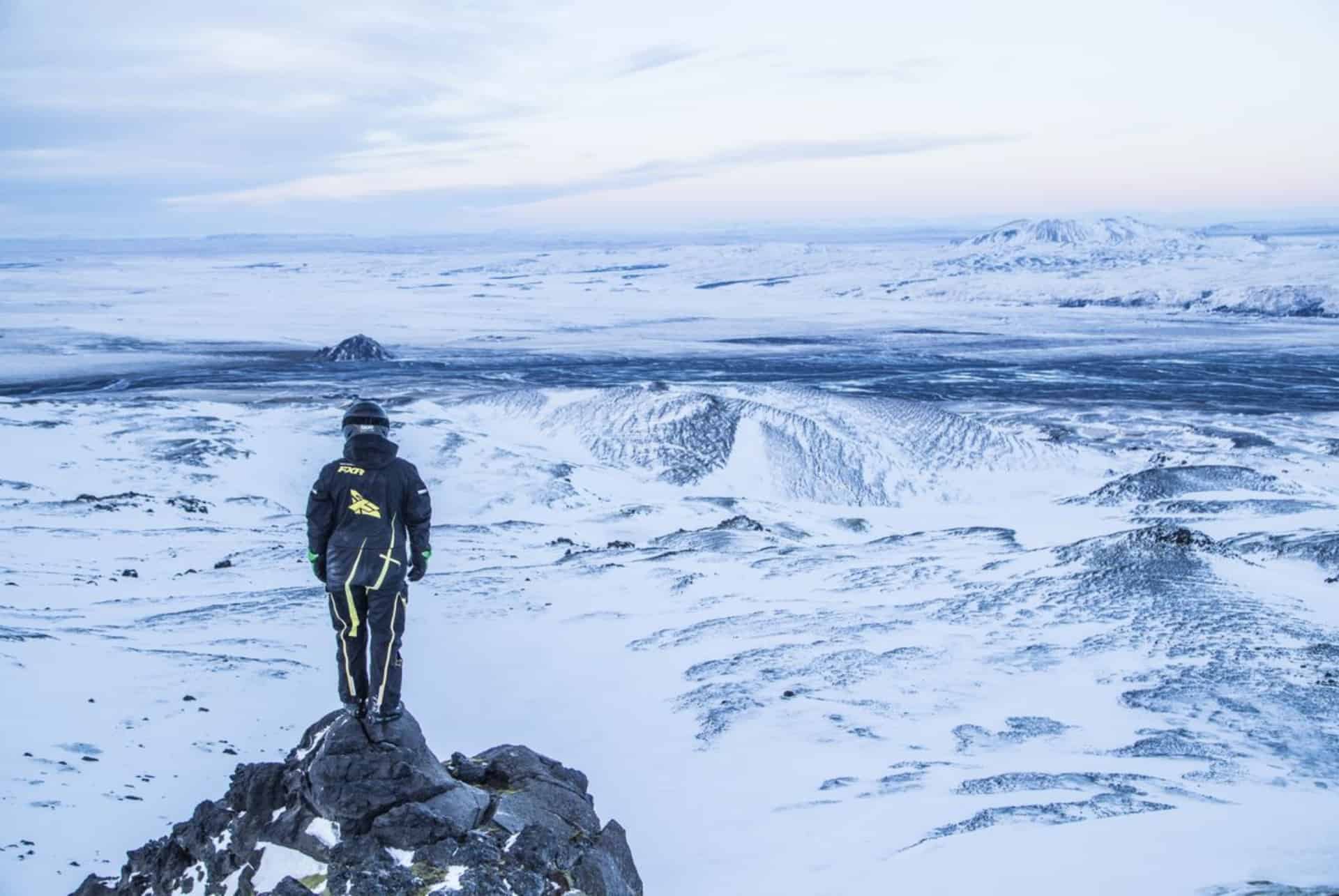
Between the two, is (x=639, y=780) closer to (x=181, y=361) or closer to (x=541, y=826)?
→ (x=541, y=826)

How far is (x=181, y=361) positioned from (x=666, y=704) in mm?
71587

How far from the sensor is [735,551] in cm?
2547

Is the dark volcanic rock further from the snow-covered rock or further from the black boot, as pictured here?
the snow-covered rock

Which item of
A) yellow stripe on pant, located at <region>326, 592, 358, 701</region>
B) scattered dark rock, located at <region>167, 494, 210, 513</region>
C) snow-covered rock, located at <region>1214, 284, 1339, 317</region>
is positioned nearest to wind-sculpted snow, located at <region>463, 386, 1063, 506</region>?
scattered dark rock, located at <region>167, 494, 210, 513</region>

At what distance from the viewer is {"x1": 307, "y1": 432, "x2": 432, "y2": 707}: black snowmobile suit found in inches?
282

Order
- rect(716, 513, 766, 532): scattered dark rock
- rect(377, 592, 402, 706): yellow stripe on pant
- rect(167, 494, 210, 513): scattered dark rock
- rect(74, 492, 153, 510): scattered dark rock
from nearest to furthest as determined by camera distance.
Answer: rect(377, 592, 402, 706): yellow stripe on pant < rect(74, 492, 153, 510): scattered dark rock < rect(716, 513, 766, 532): scattered dark rock < rect(167, 494, 210, 513): scattered dark rock

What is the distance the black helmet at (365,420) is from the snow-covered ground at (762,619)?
3.73 metres

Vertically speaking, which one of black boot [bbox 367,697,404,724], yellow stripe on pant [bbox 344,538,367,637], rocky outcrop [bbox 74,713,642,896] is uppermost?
yellow stripe on pant [bbox 344,538,367,637]

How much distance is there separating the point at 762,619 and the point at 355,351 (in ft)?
210

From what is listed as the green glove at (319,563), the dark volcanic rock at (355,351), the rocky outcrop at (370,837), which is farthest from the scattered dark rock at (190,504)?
the dark volcanic rock at (355,351)

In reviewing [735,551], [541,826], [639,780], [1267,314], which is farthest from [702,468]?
[1267,314]

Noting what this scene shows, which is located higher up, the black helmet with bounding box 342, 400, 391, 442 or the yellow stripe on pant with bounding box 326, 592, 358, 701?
the black helmet with bounding box 342, 400, 391, 442

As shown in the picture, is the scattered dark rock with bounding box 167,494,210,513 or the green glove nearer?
the green glove

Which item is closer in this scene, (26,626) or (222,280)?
(26,626)
